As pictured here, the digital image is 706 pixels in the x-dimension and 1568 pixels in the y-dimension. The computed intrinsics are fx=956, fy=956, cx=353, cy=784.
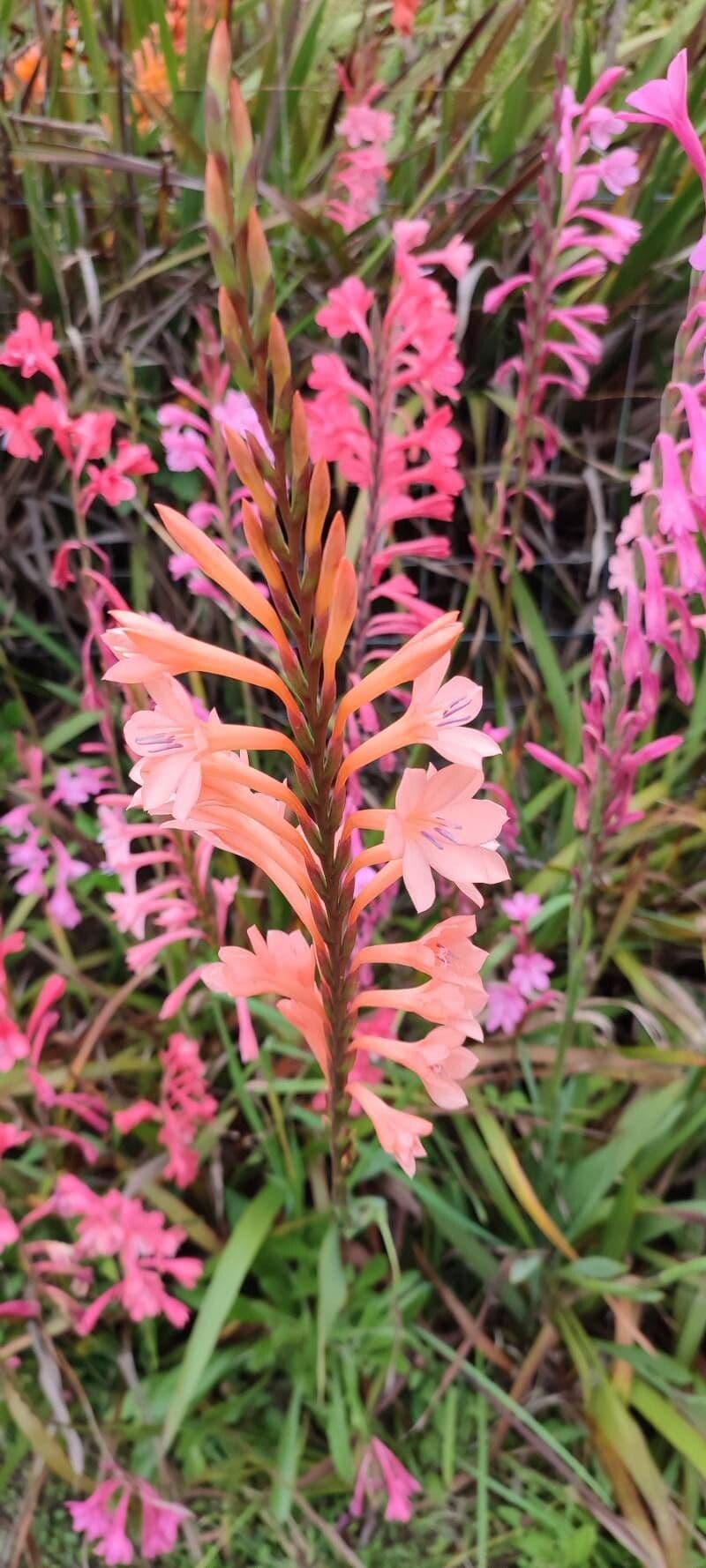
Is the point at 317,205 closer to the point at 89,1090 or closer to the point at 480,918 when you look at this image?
the point at 480,918

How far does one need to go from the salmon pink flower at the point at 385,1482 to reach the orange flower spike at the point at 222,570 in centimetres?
93

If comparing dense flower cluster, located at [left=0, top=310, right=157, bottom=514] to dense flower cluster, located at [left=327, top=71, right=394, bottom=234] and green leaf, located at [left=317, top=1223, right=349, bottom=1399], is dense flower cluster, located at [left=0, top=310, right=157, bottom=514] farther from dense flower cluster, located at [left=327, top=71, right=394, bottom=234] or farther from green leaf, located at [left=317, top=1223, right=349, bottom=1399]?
green leaf, located at [left=317, top=1223, right=349, bottom=1399]

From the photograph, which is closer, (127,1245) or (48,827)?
(127,1245)

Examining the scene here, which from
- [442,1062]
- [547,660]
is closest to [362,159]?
[547,660]

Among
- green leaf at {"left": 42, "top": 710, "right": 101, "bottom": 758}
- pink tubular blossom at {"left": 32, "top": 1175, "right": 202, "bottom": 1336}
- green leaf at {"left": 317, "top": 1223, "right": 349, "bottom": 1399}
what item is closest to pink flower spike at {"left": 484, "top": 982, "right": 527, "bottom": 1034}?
green leaf at {"left": 317, "top": 1223, "right": 349, "bottom": 1399}

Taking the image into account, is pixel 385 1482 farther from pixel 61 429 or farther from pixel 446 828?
pixel 61 429

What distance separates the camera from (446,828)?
0.48m

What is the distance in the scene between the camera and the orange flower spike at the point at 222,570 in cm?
43

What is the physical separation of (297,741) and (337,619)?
6 cm

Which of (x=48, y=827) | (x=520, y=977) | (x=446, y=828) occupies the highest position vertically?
(x=446, y=828)

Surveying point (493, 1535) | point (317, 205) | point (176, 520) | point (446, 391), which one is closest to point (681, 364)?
point (446, 391)

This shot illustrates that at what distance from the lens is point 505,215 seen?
1.45 metres

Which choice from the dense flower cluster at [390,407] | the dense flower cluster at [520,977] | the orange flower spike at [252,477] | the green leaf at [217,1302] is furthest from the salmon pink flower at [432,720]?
the green leaf at [217,1302]

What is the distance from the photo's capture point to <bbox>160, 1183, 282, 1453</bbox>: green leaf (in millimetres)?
1022
